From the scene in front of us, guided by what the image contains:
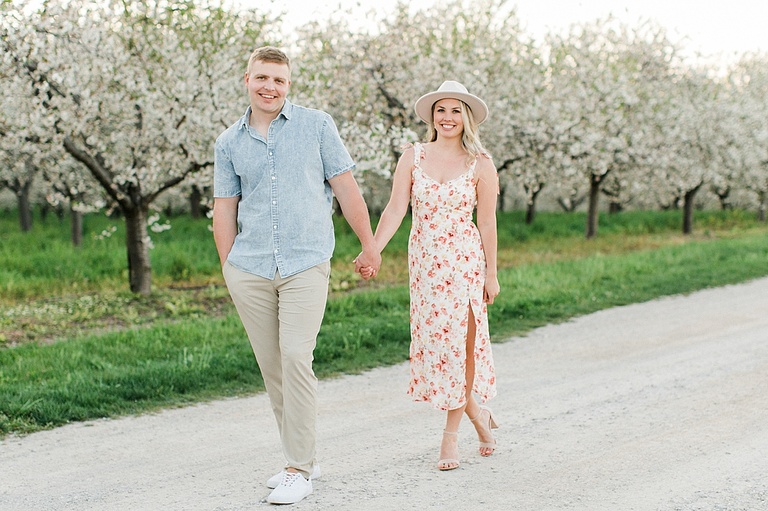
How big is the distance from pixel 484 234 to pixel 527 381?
231cm

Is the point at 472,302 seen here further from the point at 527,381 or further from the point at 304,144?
the point at 527,381

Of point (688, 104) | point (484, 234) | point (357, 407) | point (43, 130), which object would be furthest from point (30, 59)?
point (688, 104)

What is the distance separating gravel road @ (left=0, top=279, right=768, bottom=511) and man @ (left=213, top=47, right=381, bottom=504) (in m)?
0.47

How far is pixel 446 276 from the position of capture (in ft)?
15.5

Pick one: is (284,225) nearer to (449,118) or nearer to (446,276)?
(446,276)

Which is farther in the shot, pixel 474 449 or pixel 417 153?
pixel 474 449

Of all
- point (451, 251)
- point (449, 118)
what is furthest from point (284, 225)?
point (449, 118)

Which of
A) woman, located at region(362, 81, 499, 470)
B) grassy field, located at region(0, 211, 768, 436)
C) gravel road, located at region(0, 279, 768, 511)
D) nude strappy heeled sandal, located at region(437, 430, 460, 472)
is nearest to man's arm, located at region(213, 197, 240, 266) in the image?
woman, located at region(362, 81, 499, 470)

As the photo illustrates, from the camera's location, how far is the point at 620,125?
20.2 m

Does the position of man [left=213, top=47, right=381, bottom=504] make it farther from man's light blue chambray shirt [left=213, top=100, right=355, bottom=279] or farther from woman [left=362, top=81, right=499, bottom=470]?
woman [left=362, top=81, right=499, bottom=470]

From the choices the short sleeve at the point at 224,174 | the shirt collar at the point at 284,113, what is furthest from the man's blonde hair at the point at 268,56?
the short sleeve at the point at 224,174

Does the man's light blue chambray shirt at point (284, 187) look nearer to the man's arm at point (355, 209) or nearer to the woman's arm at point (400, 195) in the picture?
the man's arm at point (355, 209)

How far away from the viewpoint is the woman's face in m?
4.75

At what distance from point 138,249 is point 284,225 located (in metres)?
8.23
